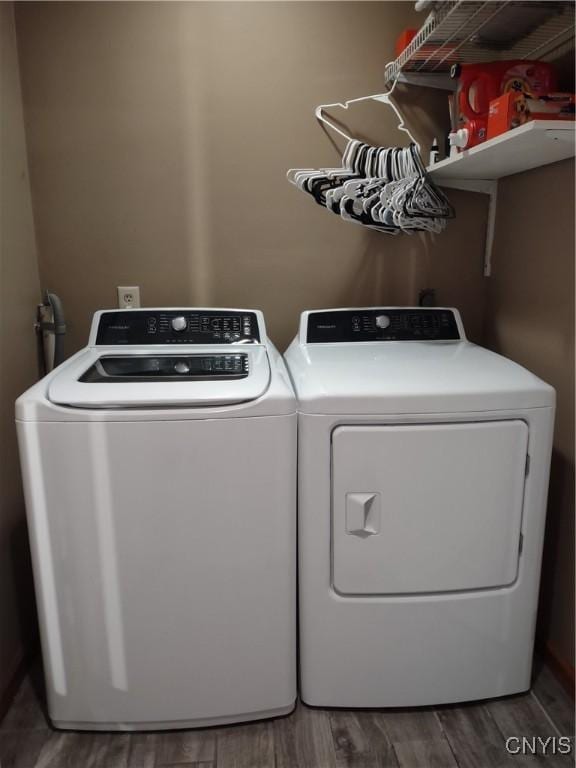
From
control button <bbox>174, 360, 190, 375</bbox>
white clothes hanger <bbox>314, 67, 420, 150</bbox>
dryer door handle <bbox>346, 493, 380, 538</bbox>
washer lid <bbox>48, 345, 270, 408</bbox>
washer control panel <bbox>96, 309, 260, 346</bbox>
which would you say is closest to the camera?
washer lid <bbox>48, 345, 270, 408</bbox>

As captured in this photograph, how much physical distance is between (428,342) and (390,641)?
2.99ft

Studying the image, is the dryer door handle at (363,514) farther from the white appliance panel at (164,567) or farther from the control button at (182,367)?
the control button at (182,367)

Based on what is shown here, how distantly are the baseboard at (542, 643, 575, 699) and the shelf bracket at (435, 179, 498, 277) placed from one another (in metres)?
1.27

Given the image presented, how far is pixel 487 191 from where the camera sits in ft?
6.44

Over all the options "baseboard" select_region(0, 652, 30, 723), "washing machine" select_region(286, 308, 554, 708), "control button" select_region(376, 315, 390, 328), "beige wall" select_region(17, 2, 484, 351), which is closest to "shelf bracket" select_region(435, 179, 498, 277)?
"beige wall" select_region(17, 2, 484, 351)

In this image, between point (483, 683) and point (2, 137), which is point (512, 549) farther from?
point (2, 137)

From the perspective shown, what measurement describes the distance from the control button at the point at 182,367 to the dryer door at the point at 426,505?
0.45 m

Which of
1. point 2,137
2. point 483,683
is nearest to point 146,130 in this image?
point 2,137

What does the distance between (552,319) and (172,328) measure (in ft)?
3.79

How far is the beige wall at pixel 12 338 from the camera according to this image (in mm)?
1611

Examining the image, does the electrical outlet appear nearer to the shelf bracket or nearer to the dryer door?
the dryer door

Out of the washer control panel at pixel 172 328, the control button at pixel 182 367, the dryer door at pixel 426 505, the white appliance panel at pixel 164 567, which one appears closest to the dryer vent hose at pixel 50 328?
the washer control panel at pixel 172 328

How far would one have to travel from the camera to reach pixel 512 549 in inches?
57.7

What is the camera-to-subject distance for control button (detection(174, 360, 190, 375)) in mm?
1505
